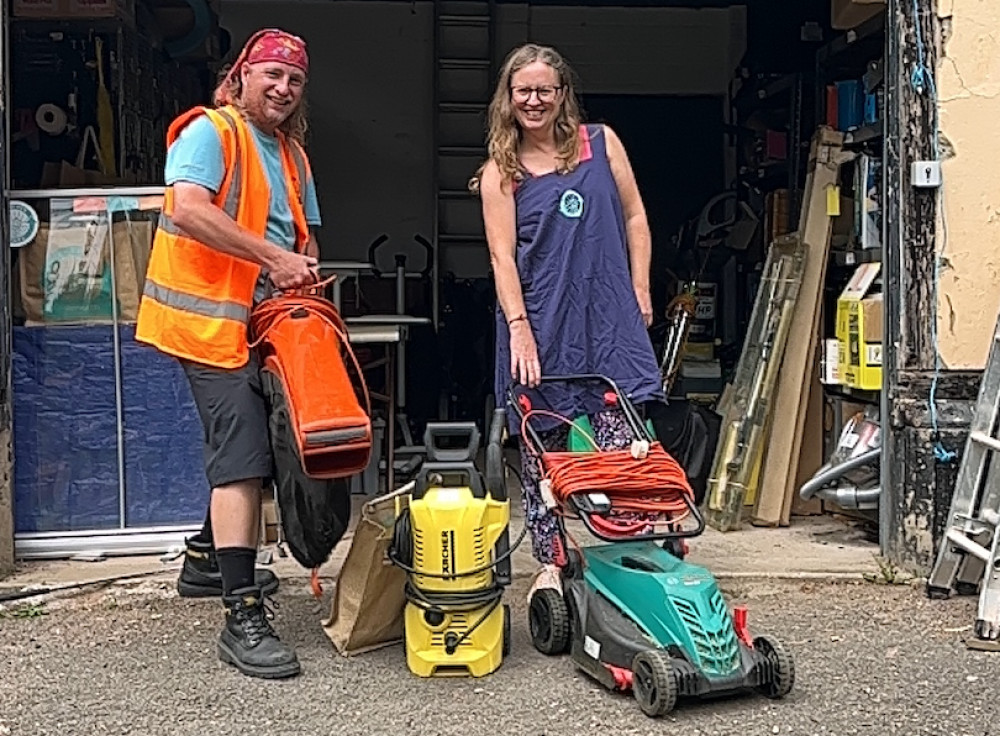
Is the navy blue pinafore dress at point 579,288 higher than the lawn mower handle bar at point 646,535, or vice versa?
the navy blue pinafore dress at point 579,288

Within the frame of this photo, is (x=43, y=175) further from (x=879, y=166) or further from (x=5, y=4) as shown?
(x=879, y=166)

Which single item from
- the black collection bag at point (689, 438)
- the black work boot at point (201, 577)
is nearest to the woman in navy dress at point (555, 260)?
the black work boot at point (201, 577)

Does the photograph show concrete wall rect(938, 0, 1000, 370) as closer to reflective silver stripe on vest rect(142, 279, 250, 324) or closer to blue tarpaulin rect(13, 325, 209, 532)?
reflective silver stripe on vest rect(142, 279, 250, 324)

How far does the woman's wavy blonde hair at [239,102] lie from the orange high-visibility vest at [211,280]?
0.12 meters

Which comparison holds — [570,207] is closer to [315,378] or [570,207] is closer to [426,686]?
[315,378]

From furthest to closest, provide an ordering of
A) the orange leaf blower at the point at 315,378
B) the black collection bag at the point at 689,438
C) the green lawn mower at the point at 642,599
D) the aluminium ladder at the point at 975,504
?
the black collection bag at the point at 689,438, the aluminium ladder at the point at 975,504, the orange leaf blower at the point at 315,378, the green lawn mower at the point at 642,599

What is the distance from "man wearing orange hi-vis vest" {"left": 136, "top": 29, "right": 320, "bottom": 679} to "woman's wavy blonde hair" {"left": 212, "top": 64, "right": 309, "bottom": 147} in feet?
0.14

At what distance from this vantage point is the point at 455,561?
12.0ft

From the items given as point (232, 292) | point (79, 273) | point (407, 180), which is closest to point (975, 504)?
point (232, 292)

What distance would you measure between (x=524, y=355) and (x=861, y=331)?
6.32 ft

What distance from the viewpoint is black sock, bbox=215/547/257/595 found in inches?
150

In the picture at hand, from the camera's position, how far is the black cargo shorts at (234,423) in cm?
377

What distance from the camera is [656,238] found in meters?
9.79

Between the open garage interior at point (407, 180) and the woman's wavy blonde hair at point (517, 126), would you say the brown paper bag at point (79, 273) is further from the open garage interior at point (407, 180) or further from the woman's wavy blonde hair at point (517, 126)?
the woman's wavy blonde hair at point (517, 126)
